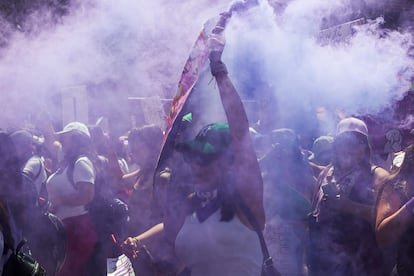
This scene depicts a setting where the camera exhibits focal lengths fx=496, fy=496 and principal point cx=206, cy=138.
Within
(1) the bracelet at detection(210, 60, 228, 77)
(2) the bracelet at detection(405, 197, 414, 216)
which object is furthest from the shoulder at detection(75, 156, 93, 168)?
(2) the bracelet at detection(405, 197, 414, 216)

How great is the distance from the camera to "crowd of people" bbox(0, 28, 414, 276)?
2264 millimetres

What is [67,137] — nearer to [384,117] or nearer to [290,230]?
[290,230]

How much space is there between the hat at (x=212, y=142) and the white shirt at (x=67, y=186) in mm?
1566

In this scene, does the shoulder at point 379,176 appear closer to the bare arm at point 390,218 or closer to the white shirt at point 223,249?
the bare arm at point 390,218

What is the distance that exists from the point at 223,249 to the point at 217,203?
0.21 metres

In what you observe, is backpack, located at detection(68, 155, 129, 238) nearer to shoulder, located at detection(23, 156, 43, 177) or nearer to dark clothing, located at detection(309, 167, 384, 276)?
shoulder, located at detection(23, 156, 43, 177)

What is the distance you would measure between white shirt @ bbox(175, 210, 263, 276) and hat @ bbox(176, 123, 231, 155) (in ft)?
1.00

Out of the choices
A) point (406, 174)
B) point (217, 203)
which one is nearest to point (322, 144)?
point (406, 174)

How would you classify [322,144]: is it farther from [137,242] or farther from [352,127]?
[137,242]

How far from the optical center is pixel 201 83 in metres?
2.57

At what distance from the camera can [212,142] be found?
226cm

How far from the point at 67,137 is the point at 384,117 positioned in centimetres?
236

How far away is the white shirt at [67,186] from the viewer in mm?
3582

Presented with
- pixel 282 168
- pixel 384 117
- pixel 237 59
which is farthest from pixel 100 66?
pixel 384 117
